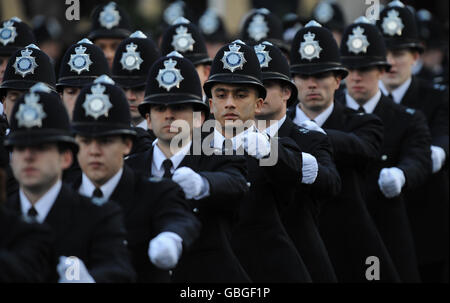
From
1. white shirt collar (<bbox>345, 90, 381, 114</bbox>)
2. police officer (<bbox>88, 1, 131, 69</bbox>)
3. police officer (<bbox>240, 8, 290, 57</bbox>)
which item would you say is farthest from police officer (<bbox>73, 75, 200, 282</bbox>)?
police officer (<bbox>240, 8, 290, 57</bbox>)

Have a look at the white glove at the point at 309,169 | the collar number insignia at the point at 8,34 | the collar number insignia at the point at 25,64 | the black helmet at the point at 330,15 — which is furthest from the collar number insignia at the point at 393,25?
the collar number insignia at the point at 25,64

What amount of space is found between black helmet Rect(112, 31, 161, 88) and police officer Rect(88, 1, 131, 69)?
156 cm

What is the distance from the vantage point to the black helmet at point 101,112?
27.1ft

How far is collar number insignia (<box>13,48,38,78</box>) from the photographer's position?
10.7 meters

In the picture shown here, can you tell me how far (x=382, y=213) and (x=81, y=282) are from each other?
5309 mm

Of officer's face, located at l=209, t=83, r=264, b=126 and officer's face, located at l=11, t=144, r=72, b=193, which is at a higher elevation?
officer's face, located at l=209, t=83, r=264, b=126

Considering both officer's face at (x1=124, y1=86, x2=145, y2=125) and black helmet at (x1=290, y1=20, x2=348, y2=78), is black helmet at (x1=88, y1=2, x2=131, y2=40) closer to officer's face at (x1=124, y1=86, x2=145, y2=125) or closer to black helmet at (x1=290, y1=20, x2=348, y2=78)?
officer's face at (x1=124, y1=86, x2=145, y2=125)

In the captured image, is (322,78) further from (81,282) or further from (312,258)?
(81,282)

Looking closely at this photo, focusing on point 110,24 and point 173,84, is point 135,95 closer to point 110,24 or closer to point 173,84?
point 110,24

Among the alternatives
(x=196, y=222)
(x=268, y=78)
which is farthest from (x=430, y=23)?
(x=196, y=222)

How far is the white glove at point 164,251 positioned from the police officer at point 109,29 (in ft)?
19.3

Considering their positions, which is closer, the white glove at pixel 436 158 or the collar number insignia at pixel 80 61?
the collar number insignia at pixel 80 61

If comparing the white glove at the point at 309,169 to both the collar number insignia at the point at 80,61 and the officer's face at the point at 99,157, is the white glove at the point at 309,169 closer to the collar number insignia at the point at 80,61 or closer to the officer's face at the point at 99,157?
the officer's face at the point at 99,157

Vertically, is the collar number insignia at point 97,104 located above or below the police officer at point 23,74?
below
